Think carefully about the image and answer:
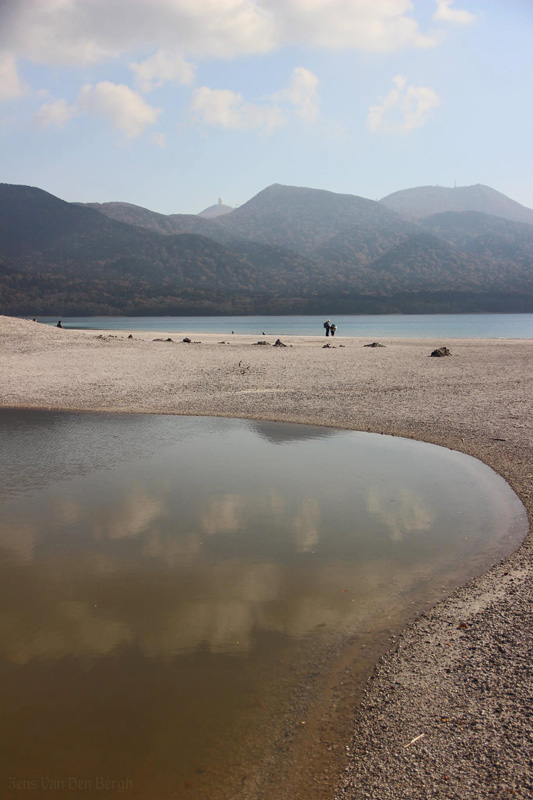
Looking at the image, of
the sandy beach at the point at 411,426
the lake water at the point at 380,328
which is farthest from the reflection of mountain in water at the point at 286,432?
the lake water at the point at 380,328

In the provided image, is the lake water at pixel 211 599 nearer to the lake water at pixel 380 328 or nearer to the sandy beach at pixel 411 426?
the sandy beach at pixel 411 426

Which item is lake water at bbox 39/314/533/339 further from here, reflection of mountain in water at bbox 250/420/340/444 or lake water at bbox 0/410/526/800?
lake water at bbox 0/410/526/800

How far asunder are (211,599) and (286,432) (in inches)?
341

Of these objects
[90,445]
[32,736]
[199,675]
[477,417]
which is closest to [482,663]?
[199,675]

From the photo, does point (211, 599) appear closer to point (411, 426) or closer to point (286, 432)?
point (286, 432)

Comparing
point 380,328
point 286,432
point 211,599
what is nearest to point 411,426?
point 286,432

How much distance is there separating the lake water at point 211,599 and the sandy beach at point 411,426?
1.11 feet

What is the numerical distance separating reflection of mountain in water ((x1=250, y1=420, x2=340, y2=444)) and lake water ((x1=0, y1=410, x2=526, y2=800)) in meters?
1.71

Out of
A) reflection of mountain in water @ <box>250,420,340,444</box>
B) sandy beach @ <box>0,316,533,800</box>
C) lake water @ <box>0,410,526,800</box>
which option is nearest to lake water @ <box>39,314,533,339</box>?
sandy beach @ <box>0,316,533,800</box>

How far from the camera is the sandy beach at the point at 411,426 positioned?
3.76 meters

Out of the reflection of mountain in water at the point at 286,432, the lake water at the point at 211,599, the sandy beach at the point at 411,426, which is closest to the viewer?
the sandy beach at the point at 411,426

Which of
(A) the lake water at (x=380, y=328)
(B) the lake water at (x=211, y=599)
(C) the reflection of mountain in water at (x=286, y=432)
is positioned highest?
(A) the lake water at (x=380, y=328)

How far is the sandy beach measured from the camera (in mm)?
3758

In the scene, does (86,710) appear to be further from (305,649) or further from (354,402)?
(354,402)
